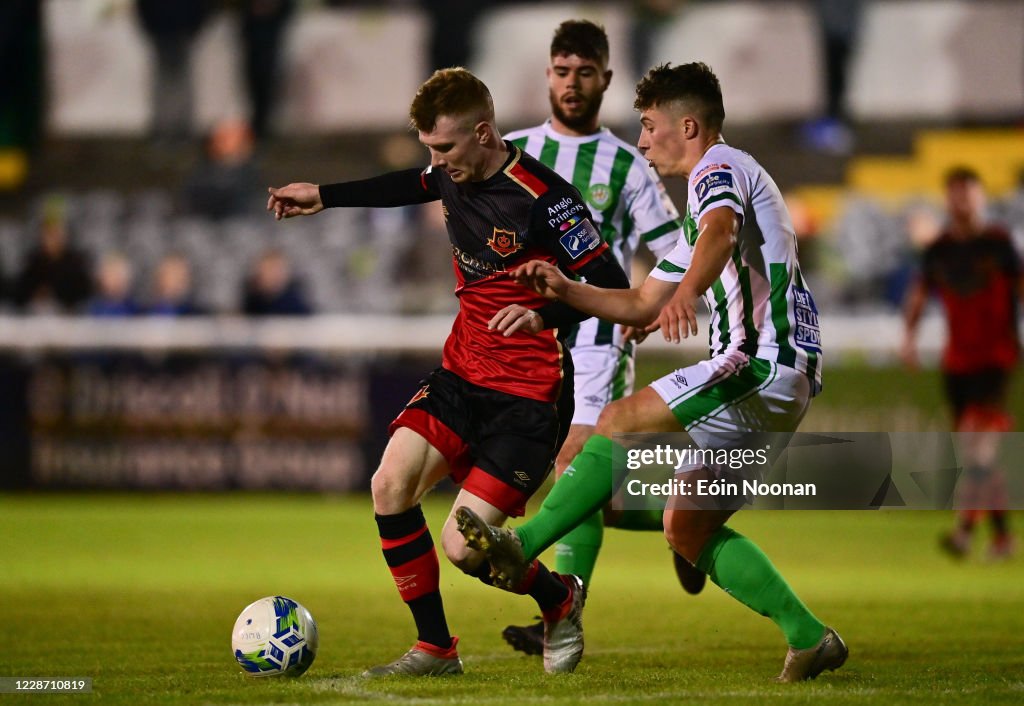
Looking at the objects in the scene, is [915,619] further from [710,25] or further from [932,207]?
[710,25]

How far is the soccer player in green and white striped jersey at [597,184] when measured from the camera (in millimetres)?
6609

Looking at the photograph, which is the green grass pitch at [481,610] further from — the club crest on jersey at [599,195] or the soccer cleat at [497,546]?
the club crest on jersey at [599,195]

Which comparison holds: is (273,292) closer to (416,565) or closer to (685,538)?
(416,565)

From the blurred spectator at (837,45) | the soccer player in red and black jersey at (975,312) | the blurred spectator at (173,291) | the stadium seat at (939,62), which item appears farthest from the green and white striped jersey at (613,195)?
the stadium seat at (939,62)

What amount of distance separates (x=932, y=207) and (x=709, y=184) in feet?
Answer: 38.8

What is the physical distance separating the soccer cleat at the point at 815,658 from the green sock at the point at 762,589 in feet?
0.08

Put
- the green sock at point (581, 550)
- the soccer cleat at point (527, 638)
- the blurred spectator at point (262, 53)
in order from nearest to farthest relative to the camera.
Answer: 1. the soccer cleat at point (527, 638)
2. the green sock at point (581, 550)
3. the blurred spectator at point (262, 53)

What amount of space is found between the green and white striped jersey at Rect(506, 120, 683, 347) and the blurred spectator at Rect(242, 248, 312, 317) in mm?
7725

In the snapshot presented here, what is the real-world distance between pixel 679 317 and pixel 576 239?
71 cm

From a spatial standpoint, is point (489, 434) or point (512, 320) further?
point (489, 434)

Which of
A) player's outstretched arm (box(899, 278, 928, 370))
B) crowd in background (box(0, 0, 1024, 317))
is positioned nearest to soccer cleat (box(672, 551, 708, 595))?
player's outstretched arm (box(899, 278, 928, 370))

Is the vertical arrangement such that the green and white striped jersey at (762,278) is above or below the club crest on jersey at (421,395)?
above

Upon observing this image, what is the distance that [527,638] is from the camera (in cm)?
612

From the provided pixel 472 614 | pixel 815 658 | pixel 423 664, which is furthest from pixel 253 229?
pixel 815 658
